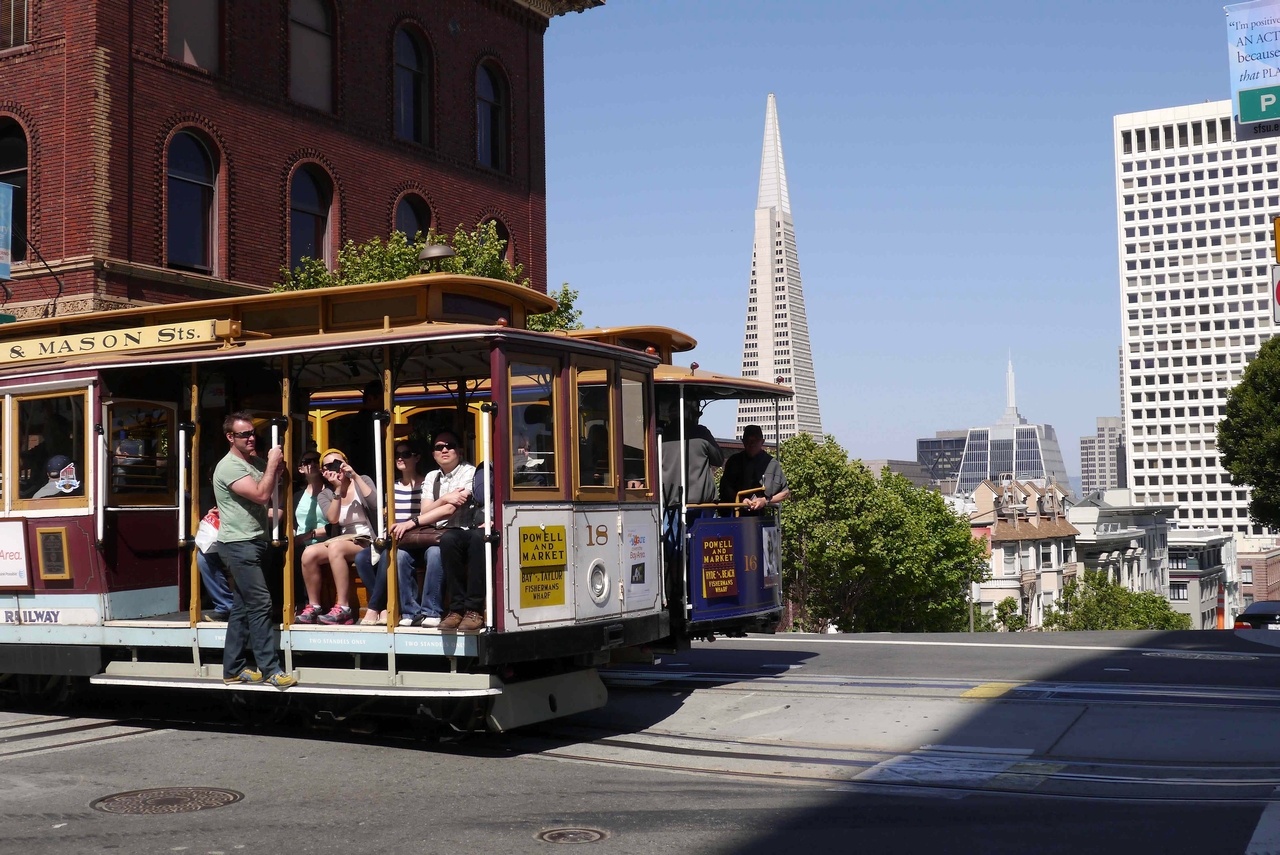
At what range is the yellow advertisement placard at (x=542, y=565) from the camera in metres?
9.09

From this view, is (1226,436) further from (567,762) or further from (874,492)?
(567,762)

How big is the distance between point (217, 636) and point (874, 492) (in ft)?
156

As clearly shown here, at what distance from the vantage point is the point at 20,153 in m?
22.9

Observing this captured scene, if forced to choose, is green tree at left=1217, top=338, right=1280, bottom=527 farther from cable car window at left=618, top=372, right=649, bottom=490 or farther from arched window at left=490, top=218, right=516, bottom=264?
cable car window at left=618, top=372, right=649, bottom=490

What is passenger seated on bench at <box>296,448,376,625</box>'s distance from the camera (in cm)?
984

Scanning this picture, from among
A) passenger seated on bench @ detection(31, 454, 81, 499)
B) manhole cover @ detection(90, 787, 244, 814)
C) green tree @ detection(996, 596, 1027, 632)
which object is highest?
passenger seated on bench @ detection(31, 454, 81, 499)

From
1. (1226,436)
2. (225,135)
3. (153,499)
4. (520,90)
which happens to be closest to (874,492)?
(1226,436)

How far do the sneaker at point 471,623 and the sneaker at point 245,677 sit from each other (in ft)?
6.36

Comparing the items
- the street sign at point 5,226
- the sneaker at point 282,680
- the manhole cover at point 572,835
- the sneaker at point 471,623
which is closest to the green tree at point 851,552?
the street sign at point 5,226

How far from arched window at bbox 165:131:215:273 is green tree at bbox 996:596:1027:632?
6168 centimetres

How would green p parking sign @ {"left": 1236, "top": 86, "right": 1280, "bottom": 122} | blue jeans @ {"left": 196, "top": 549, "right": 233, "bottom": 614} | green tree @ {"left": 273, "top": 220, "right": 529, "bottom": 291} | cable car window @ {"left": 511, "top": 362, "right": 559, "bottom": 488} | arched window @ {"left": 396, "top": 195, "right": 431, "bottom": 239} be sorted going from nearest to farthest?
1. cable car window @ {"left": 511, "top": 362, "right": 559, "bottom": 488}
2. blue jeans @ {"left": 196, "top": 549, "right": 233, "bottom": 614}
3. green p parking sign @ {"left": 1236, "top": 86, "right": 1280, "bottom": 122}
4. green tree @ {"left": 273, "top": 220, "right": 529, "bottom": 291}
5. arched window @ {"left": 396, "top": 195, "right": 431, "bottom": 239}

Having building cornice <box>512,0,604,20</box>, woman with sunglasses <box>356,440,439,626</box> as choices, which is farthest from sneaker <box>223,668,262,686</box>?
building cornice <box>512,0,604,20</box>

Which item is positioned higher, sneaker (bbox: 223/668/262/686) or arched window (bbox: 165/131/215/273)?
arched window (bbox: 165/131/215/273)

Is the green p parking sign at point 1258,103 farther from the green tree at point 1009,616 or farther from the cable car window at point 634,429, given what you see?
the green tree at point 1009,616
